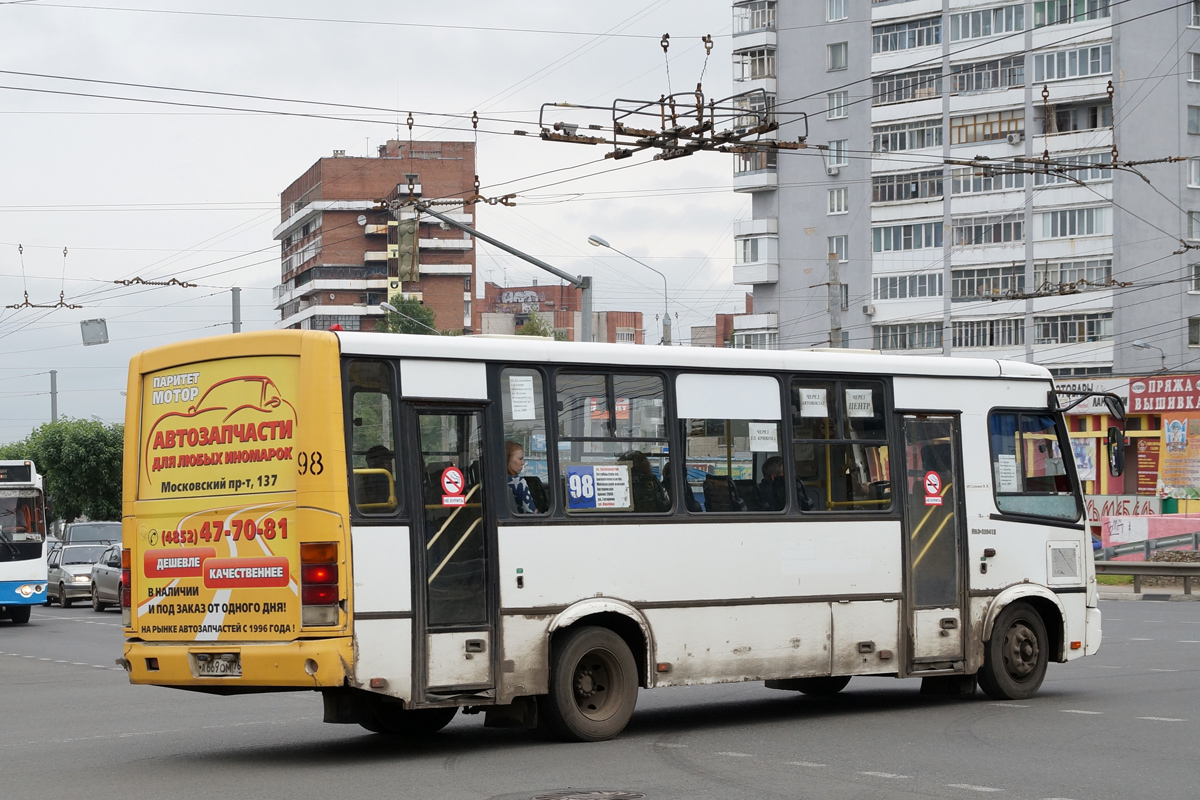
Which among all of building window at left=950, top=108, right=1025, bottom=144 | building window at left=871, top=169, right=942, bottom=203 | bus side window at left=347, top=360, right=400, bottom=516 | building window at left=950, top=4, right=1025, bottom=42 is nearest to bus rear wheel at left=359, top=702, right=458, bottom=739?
bus side window at left=347, top=360, right=400, bottom=516

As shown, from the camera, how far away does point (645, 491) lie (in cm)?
1197

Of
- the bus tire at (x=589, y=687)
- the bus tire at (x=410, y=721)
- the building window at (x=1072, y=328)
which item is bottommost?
the bus tire at (x=410, y=721)

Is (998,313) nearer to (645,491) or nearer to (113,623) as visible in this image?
(113,623)

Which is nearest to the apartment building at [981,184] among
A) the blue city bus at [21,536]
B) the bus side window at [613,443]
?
the blue city bus at [21,536]

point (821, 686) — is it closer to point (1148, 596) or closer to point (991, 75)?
point (1148, 596)

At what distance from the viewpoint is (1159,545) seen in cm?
3819

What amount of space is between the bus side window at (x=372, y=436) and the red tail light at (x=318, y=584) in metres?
0.39

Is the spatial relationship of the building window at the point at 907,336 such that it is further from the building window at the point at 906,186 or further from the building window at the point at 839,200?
the building window at the point at 839,200

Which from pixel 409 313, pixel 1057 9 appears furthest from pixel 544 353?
pixel 409 313

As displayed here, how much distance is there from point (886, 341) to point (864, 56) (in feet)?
43.0

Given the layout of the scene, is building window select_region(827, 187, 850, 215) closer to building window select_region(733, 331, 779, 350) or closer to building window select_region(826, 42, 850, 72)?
building window select_region(826, 42, 850, 72)

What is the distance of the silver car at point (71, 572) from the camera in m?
40.7

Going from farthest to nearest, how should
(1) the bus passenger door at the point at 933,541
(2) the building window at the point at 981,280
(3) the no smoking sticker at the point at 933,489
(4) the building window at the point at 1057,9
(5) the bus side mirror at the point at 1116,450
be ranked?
1. (2) the building window at the point at 981,280
2. (4) the building window at the point at 1057,9
3. (5) the bus side mirror at the point at 1116,450
4. (3) the no smoking sticker at the point at 933,489
5. (1) the bus passenger door at the point at 933,541

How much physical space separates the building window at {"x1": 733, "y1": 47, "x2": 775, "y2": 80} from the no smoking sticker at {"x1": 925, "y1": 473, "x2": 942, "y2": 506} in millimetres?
65308
